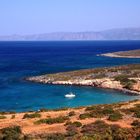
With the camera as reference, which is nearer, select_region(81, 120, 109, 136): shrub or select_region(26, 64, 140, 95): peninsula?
select_region(81, 120, 109, 136): shrub

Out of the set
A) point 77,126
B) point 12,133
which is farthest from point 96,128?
point 12,133

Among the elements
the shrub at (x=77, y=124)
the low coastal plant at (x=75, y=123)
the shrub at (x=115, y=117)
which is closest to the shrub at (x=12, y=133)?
the low coastal plant at (x=75, y=123)

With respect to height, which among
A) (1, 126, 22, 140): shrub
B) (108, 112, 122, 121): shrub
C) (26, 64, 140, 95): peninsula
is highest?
(1, 126, 22, 140): shrub

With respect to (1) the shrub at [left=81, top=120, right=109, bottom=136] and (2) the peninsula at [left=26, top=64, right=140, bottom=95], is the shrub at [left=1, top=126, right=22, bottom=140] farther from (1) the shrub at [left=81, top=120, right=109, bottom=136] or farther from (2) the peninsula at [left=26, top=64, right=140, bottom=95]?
(2) the peninsula at [left=26, top=64, right=140, bottom=95]

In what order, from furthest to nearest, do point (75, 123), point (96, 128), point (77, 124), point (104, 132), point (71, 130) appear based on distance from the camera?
1. point (75, 123)
2. point (77, 124)
3. point (96, 128)
4. point (71, 130)
5. point (104, 132)

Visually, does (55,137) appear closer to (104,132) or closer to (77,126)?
(104,132)

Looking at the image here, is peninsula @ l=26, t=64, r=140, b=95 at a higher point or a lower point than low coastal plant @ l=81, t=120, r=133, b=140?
lower

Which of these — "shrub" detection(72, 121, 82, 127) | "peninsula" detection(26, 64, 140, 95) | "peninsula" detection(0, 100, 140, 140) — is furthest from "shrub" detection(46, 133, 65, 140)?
"peninsula" detection(26, 64, 140, 95)

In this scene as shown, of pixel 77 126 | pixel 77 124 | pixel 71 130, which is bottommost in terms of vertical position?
pixel 77 126

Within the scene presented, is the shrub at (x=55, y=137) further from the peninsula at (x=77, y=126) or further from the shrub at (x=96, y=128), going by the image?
the shrub at (x=96, y=128)
